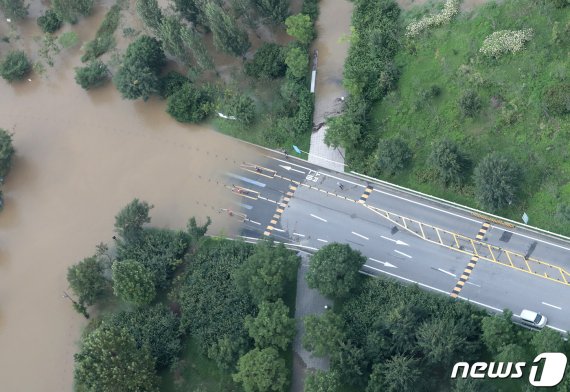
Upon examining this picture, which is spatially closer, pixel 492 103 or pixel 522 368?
pixel 522 368

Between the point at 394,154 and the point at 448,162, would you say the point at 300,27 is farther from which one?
the point at 448,162

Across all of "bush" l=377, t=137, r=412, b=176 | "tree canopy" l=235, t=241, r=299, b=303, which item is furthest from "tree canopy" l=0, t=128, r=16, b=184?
"bush" l=377, t=137, r=412, b=176

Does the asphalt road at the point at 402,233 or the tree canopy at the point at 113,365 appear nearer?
the tree canopy at the point at 113,365

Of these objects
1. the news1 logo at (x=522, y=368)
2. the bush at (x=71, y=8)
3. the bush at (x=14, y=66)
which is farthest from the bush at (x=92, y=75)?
the news1 logo at (x=522, y=368)

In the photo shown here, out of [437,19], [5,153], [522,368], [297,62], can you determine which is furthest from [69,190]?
[522,368]

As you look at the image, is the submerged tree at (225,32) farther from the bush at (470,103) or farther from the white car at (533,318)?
the white car at (533,318)
